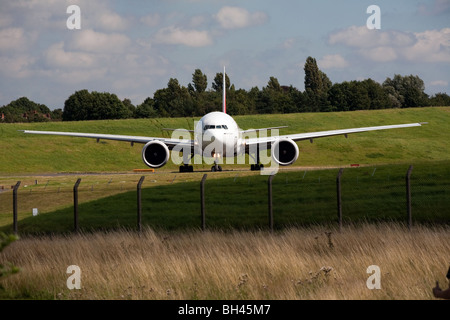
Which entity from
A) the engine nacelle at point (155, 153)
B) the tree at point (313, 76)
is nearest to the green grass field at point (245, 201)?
the engine nacelle at point (155, 153)

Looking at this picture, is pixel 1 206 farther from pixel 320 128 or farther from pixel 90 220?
pixel 320 128

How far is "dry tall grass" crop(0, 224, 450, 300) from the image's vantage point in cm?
1191

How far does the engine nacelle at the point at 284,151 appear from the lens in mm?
42844

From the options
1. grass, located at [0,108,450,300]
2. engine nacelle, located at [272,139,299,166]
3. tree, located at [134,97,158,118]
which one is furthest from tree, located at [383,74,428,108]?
grass, located at [0,108,450,300]

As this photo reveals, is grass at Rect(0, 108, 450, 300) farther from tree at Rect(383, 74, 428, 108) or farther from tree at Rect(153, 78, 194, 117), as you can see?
tree at Rect(383, 74, 428, 108)

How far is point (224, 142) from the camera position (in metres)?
42.8

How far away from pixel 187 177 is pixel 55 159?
44326 millimetres

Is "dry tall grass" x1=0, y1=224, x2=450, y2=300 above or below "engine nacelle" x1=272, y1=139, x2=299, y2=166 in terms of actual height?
below

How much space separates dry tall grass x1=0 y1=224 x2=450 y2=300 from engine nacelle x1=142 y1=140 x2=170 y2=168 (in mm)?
24947

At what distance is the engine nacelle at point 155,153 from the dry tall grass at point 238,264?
24947mm

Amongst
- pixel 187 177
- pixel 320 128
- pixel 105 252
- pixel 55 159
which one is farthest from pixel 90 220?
pixel 320 128

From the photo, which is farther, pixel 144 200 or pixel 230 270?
pixel 144 200

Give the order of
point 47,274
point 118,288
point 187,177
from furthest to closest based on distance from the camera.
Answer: point 187,177, point 47,274, point 118,288

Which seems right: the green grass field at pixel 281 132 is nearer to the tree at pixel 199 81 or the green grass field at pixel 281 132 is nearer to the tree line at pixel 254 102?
the tree line at pixel 254 102
